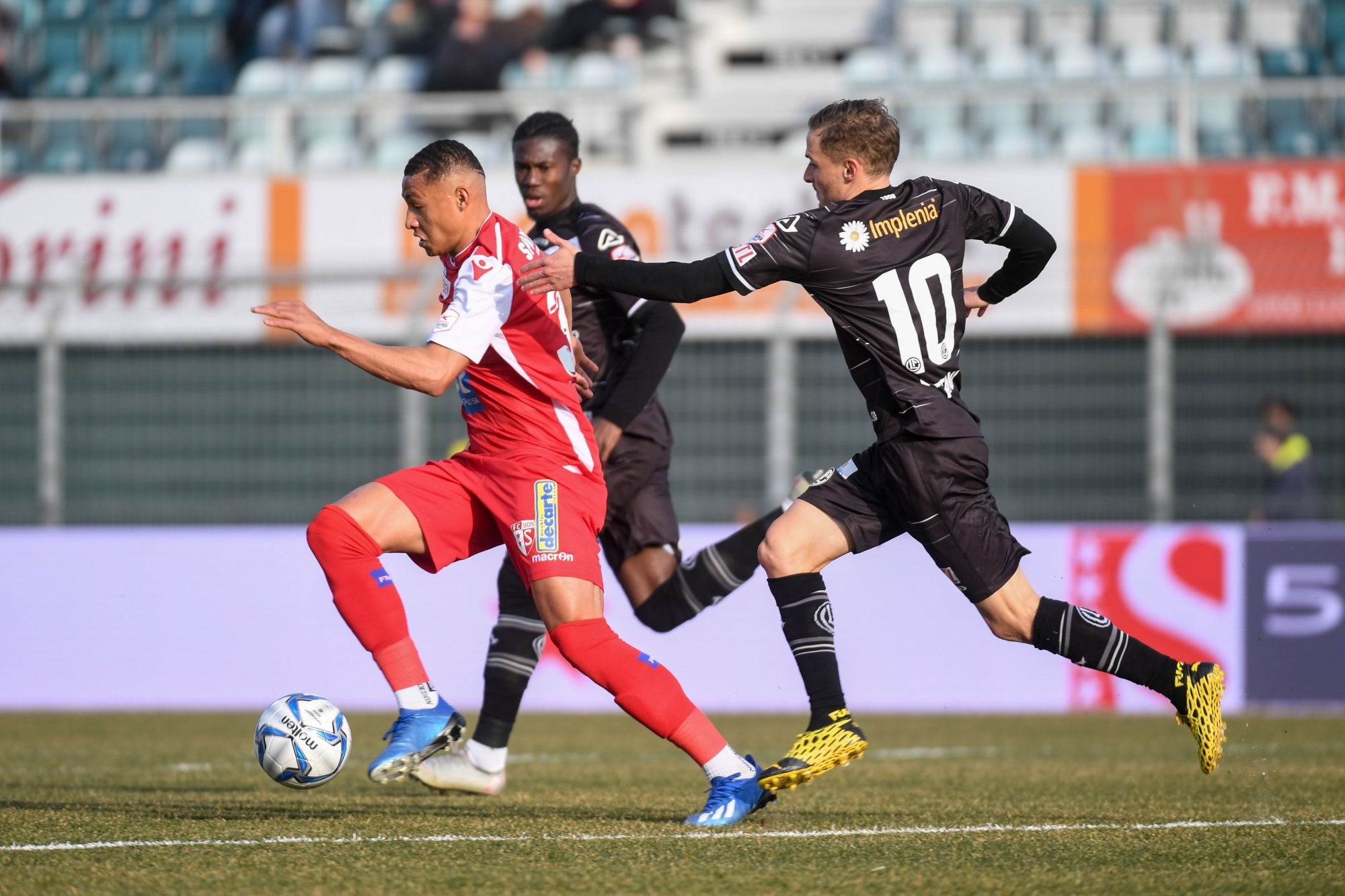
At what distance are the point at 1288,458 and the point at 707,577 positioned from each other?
6735 mm

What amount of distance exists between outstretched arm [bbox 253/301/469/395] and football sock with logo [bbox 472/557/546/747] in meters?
1.39

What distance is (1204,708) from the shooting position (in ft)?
15.1

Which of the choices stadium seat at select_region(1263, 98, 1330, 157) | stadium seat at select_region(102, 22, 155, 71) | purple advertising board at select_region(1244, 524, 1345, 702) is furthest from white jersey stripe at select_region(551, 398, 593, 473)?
stadium seat at select_region(102, 22, 155, 71)

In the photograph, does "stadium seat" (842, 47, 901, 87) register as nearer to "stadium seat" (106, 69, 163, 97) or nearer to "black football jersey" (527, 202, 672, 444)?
"stadium seat" (106, 69, 163, 97)

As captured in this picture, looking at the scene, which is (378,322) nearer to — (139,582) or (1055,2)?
(139,582)

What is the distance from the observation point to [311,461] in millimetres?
12234

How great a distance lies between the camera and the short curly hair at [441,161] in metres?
4.62

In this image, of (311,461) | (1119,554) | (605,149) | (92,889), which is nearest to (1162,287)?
(1119,554)

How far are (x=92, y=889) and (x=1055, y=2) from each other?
45.4 feet

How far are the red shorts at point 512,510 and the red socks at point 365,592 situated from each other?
16 centimetres

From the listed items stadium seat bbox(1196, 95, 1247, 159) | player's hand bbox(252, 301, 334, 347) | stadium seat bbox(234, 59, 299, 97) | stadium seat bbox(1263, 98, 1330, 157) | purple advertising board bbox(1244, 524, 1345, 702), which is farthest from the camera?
stadium seat bbox(234, 59, 299, 97)

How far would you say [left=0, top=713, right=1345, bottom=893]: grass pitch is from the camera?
368cm

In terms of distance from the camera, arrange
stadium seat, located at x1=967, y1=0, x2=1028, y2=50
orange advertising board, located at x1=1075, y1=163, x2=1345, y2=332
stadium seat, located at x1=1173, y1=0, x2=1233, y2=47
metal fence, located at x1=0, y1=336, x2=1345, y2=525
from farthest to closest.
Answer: stadium seat, located at x1=967, y1=0, x2=1028, y2=50 < stadium seat, located at x1=1173, y1=0, x2=1233, y2=47 < orange advertising board, located at x1=1075, y1=163, x2=1345, y2=332 < metal fence, located at x1=0, y1=336, x2=1345, y2=525

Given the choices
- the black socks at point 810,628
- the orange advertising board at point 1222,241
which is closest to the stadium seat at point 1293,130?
the orange advertising board at point 1222,241
